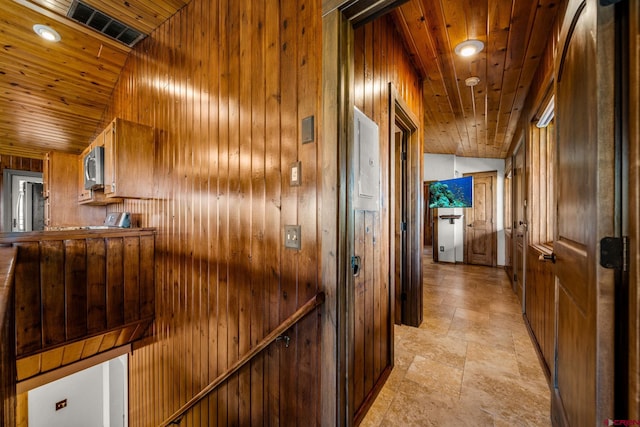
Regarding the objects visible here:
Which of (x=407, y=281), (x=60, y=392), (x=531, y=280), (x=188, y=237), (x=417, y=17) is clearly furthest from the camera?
(x=60, y=392)

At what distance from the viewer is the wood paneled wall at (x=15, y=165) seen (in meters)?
4.82

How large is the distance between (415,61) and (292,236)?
2.17 metres

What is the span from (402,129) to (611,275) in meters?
2.38

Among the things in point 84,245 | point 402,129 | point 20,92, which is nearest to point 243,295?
point 84,245

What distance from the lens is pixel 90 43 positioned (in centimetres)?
276

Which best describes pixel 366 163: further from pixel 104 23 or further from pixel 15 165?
pixel 15 165

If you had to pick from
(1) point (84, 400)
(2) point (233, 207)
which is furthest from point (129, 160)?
(1) point (84, 400)

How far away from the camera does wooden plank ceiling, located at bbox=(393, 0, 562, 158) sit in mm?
1828

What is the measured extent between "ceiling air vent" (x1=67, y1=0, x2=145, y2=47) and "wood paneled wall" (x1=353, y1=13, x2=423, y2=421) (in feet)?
7.83

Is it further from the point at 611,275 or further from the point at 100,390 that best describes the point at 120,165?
the point at 100,390

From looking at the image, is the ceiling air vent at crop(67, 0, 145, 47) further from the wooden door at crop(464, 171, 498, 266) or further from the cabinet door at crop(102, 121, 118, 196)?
the wooden door at crop(464, 171, 498, 266)

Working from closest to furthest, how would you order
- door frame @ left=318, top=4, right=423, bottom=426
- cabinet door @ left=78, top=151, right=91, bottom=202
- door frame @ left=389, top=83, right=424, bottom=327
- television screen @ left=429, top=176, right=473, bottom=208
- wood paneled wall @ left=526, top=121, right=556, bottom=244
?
door frame @ left=318, top=4, right=423, bottom=426 < wood paneled wall @ left=526, top=121, right=556, bottom=244 < door frame @ left=389, top=83, right=424, bottom=327 < cabinet door @ left=78, top=151, right=91, bottom=202 < television screen @ left=429, top=176, right=473, bottom=208

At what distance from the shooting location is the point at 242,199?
171 cm

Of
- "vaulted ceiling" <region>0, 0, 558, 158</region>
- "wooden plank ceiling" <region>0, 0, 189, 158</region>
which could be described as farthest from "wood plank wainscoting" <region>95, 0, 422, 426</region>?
"wooden plank ceiling" <region>0, 0, 189, 158</region>
